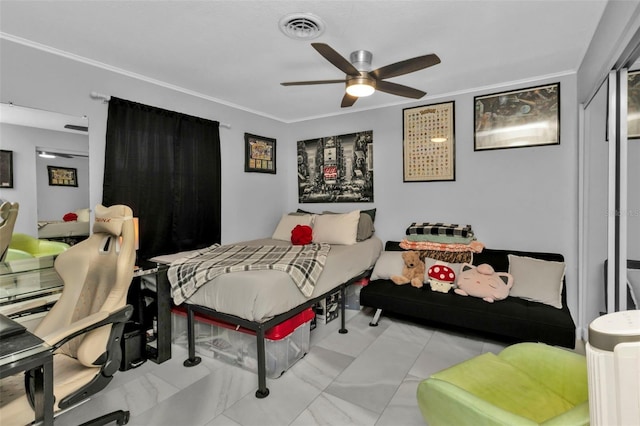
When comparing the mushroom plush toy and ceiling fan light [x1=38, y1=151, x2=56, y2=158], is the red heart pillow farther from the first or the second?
ceiling fan light [x1=38, y1=151, x2=56, y2=158]

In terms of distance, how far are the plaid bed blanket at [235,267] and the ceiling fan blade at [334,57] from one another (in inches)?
58.9

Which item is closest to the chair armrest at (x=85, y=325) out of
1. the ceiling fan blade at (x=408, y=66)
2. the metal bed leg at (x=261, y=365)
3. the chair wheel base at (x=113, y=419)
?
the chair wheel base at (x=113, y=419)

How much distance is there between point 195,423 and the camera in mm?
1843

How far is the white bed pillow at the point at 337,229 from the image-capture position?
11.8ft

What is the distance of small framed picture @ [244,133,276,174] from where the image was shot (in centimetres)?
417

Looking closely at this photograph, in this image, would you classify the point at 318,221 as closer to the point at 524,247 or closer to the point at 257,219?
the point at 257,219

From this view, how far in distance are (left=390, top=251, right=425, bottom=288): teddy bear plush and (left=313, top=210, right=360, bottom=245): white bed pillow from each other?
1.98 feet

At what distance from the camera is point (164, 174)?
3.22 metres

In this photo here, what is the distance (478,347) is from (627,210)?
1.51m

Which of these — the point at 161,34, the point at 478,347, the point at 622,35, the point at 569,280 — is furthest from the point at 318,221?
the point at 622,35

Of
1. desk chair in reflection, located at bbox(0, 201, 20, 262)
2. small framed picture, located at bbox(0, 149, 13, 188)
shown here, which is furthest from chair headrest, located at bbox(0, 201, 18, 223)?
small framed picture, located at bbox(0, 149, 13, 188)

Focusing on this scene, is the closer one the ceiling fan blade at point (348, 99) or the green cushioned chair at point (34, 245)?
the green cushioned chair at point (34, 245)

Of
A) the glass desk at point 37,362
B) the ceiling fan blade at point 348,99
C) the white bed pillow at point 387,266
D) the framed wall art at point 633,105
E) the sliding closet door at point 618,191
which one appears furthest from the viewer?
the white bed pillow at point 387,266

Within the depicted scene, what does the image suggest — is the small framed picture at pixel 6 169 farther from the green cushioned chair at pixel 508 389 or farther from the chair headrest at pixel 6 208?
the green cushioned chair at pixel 508 389
